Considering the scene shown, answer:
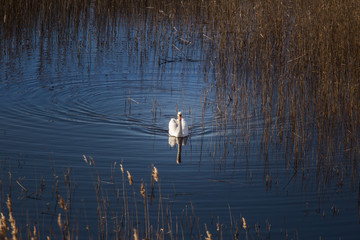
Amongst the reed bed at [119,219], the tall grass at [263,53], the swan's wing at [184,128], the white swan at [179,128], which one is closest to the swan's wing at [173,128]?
the white swan at [179,128]

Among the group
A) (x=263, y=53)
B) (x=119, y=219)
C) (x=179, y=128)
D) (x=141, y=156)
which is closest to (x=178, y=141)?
(x=179, y=128)

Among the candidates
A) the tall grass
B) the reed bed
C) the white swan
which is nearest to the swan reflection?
the white swan

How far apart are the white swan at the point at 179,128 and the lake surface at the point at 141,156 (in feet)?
0.40

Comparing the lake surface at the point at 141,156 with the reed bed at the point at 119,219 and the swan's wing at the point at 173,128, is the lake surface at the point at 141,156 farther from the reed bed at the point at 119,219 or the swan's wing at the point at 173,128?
the swan's wing at the point at 173,128

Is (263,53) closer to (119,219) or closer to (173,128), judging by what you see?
(173,128)

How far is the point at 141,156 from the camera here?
5922 millimetres

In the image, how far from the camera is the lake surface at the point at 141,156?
451 cm

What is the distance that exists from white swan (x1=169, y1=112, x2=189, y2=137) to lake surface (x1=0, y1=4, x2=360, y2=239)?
0.12m

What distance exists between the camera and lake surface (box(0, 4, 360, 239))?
14.8 ft

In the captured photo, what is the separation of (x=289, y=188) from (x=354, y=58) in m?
3.06

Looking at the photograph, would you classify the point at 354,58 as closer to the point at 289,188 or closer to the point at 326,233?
the point at 289,188

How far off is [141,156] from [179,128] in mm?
761

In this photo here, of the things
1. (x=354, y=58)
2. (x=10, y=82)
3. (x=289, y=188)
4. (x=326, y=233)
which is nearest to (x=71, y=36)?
(x=10, y=82)

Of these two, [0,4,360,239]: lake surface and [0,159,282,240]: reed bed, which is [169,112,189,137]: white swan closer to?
[0,4,360,239]: lake surface
